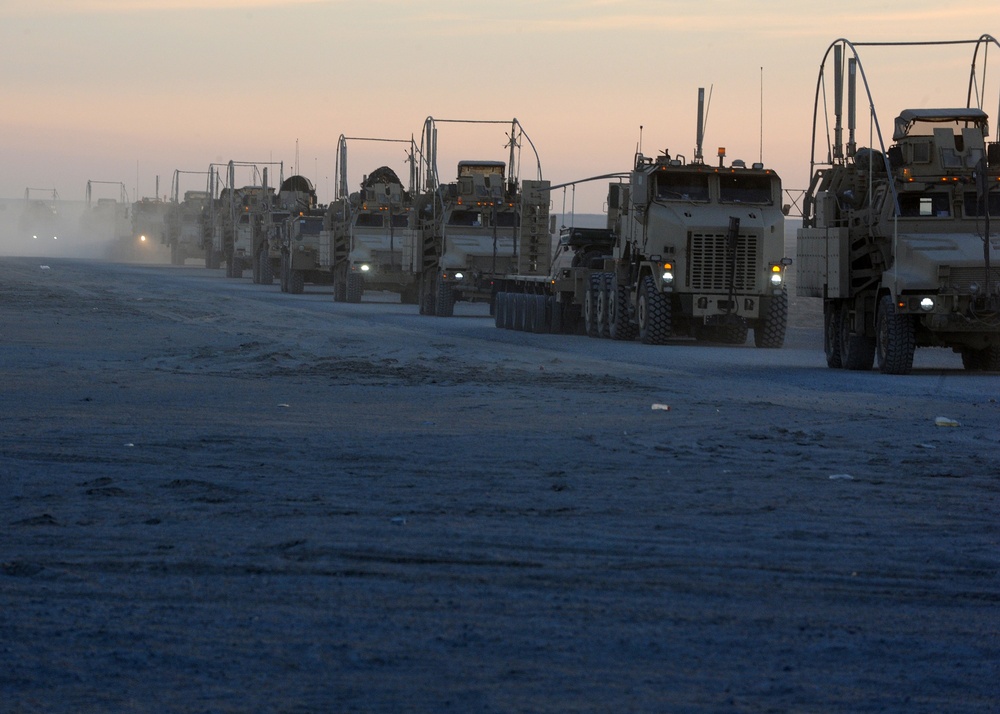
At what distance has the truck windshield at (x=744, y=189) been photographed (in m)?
27.6

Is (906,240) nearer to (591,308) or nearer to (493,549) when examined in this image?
(591,308)

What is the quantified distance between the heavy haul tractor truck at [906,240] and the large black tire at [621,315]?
6190mm

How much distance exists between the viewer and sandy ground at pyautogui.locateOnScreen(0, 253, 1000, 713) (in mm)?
5371

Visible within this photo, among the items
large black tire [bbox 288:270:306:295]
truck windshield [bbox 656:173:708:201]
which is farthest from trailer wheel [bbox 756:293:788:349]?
large black tire [bbox 288:270:306:295]

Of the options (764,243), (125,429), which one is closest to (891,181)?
(764,243)

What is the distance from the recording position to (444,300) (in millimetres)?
38281

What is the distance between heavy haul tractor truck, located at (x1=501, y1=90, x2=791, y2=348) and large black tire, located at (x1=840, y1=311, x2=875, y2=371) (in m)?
4.87

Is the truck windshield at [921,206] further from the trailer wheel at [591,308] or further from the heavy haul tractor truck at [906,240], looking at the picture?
the trailer wheel at [591,308]

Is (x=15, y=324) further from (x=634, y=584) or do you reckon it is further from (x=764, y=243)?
(x=634, y=584)

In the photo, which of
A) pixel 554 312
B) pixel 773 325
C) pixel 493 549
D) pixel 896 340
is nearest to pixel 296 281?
pixel 554 312

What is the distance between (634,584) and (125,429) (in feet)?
21.5

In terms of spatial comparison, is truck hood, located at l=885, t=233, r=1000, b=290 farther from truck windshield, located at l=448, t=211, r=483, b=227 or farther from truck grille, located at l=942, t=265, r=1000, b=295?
truck windshield, located at l=448, t=211, r=483, b=227

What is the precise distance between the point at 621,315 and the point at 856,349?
7957 millimetres

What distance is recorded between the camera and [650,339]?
1070 inches
